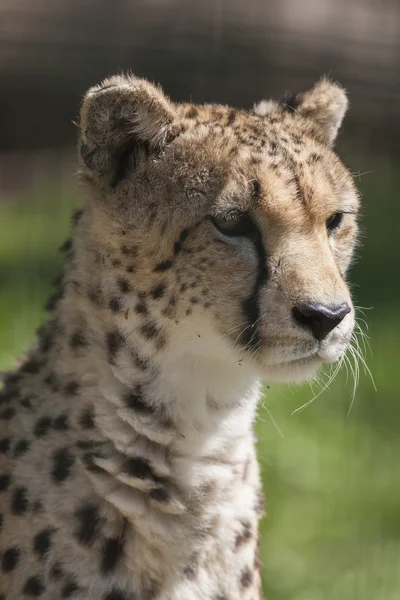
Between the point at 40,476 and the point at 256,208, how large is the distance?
549 millimetres

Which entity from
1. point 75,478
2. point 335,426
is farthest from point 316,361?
point 335,426

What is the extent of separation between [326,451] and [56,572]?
181 cm

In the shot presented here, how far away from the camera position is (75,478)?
1895mm

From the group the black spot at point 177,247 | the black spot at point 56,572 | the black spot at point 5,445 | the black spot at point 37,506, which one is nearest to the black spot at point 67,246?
the black spot at point 177,247

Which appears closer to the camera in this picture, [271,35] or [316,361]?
[316,361]

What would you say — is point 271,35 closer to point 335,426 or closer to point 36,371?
point 335,426

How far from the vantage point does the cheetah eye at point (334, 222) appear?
1962 millimetres

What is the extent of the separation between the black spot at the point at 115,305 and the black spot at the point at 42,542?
362mm

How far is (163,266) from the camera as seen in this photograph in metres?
1.90

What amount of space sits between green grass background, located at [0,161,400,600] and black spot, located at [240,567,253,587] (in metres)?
0.56

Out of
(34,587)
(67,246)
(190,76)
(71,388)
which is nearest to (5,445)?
(71,388)

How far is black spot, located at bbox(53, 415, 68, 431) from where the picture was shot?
1.92 m

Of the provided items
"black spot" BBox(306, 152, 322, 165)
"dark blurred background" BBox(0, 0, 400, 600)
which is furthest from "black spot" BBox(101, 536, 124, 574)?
"dark blurred background" BBox(0, 0, 400, 600)

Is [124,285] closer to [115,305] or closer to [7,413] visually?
→ [115,305]
